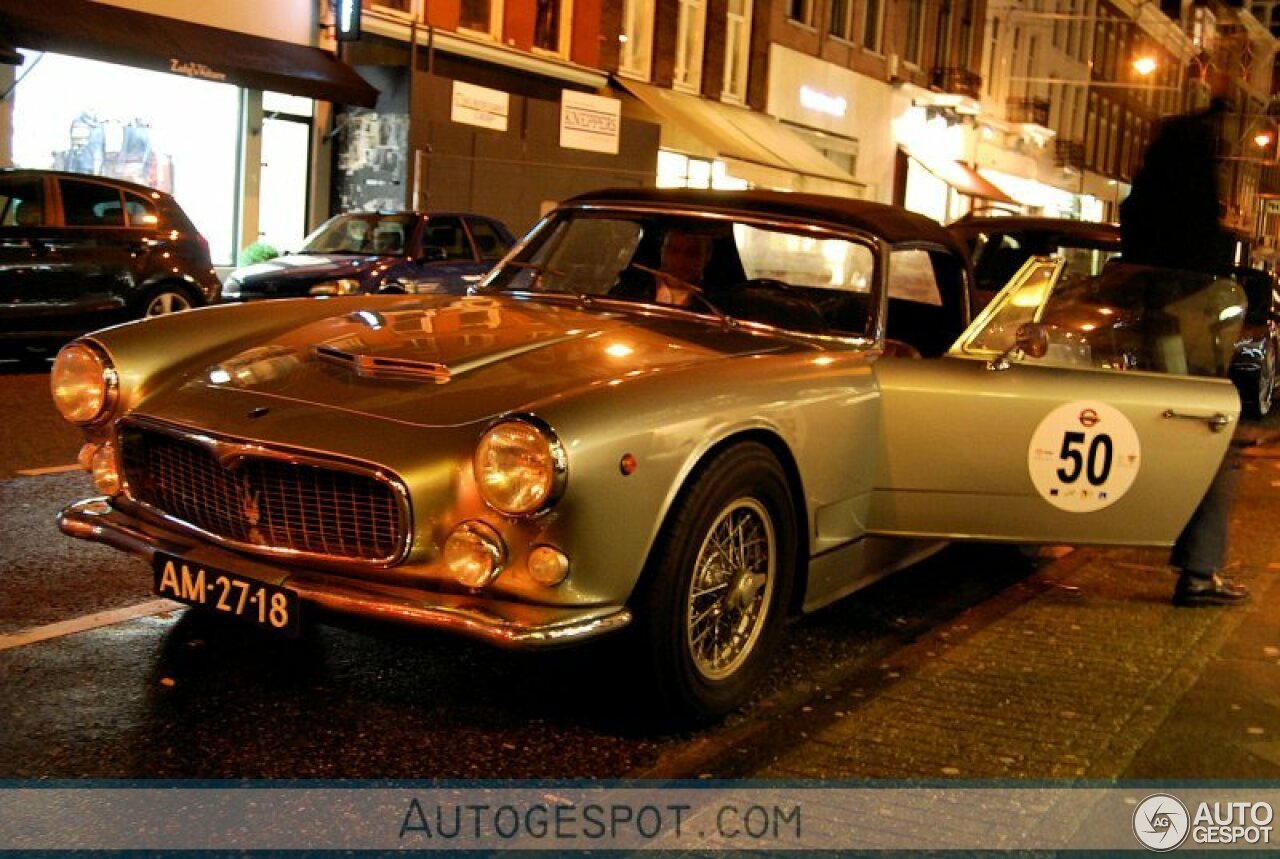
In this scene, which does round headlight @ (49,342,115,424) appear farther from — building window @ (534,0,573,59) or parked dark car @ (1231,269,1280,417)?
building window @ (534,0,573,59)

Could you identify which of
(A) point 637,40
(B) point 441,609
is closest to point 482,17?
(A) point 637,40

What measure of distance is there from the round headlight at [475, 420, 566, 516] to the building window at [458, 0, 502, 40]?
730 inches

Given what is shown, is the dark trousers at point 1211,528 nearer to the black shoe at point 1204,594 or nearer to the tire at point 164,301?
the black shoe at point 1204,594

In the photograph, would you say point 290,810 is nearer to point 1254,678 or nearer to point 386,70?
point 1254,678

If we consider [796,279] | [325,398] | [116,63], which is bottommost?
[325,398]

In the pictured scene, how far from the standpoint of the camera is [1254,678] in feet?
16.2

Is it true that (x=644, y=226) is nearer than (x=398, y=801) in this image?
No

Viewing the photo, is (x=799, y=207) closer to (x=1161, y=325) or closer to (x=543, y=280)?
(x=543, y=280)

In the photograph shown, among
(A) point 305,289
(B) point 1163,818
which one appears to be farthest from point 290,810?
(A) point 305,289

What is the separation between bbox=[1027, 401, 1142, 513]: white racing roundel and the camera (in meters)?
5.00

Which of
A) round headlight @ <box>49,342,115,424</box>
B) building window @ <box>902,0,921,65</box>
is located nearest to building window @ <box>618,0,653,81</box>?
building window @ <box>902,0,921,65</box>

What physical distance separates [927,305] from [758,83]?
74.8 ft

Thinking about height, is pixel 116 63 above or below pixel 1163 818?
above

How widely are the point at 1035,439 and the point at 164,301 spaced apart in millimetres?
9743
